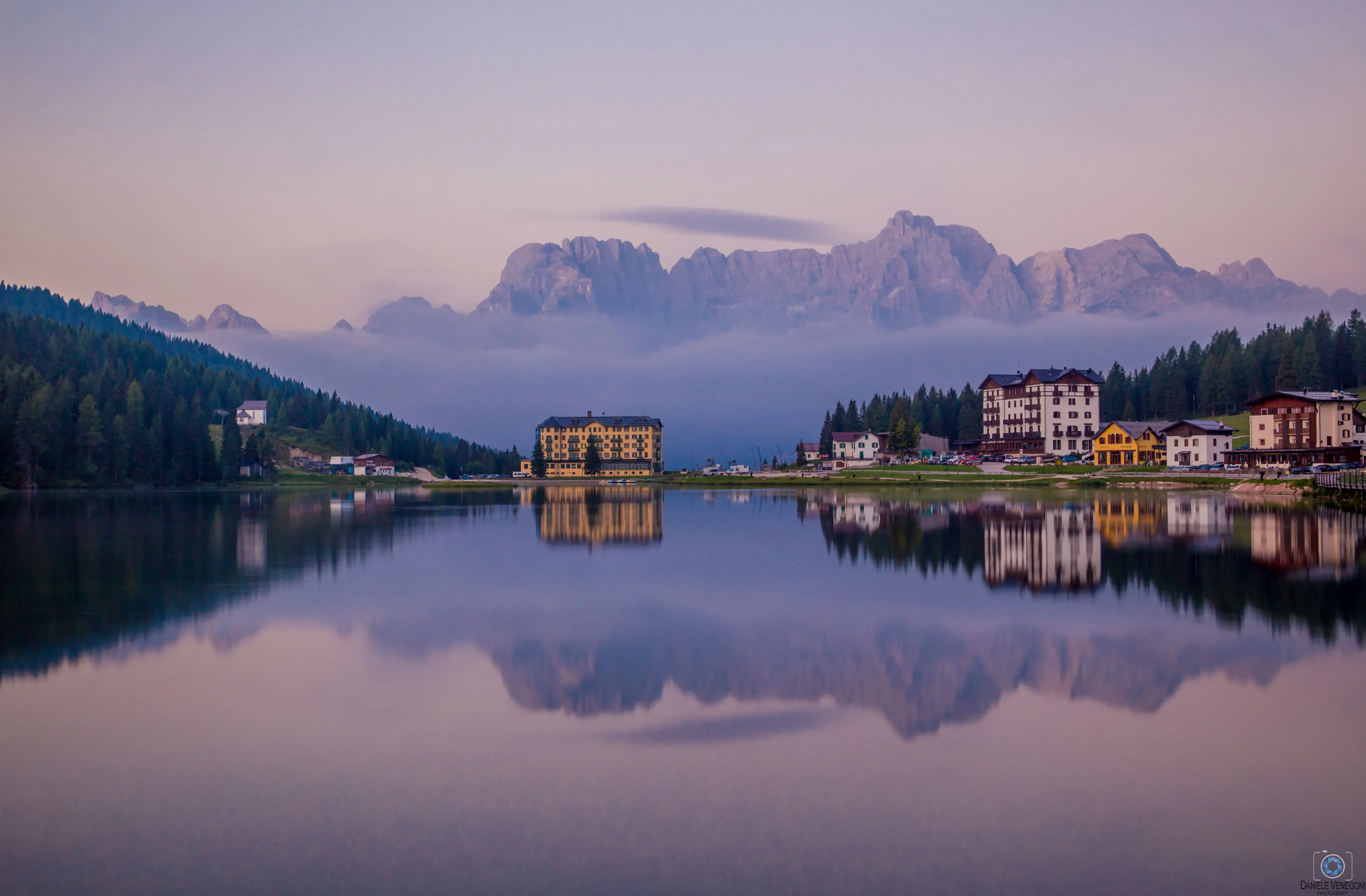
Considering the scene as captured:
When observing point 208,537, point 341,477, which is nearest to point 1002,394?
point 341,477

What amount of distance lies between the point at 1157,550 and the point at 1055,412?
332ft

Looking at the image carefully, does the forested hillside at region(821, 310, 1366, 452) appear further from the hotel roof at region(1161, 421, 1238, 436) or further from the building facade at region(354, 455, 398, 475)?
the building facade at region(354, 455, 398, 475)

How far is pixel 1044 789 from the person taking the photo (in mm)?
11453

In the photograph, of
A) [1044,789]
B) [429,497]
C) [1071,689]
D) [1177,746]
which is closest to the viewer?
[1044,789]

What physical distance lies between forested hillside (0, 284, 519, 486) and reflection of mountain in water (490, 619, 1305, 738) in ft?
385

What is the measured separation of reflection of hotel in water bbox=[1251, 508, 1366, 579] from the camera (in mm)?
29438

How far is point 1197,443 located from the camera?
104188 millimetres

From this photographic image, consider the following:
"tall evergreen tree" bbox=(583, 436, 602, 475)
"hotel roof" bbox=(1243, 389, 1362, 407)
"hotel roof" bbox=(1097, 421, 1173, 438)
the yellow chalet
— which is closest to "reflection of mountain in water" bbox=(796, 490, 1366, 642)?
"hotel roof" bbox=(1243, 389, 1362, 407)

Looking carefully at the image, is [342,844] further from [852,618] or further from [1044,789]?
[852,618]

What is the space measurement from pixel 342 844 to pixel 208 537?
133 feet

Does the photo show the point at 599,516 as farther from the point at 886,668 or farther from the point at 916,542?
the point at 886,668

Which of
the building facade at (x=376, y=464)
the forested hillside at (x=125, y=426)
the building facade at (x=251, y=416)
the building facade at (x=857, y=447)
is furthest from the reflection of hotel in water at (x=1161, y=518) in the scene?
the building facade at (x=251, y=416)

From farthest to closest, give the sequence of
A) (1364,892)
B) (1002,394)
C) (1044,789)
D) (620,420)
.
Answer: (620,420) < (1002,394) < (1044,789) < (1364,892)

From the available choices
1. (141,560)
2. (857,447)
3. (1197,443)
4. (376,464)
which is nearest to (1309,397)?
(1197,443)
